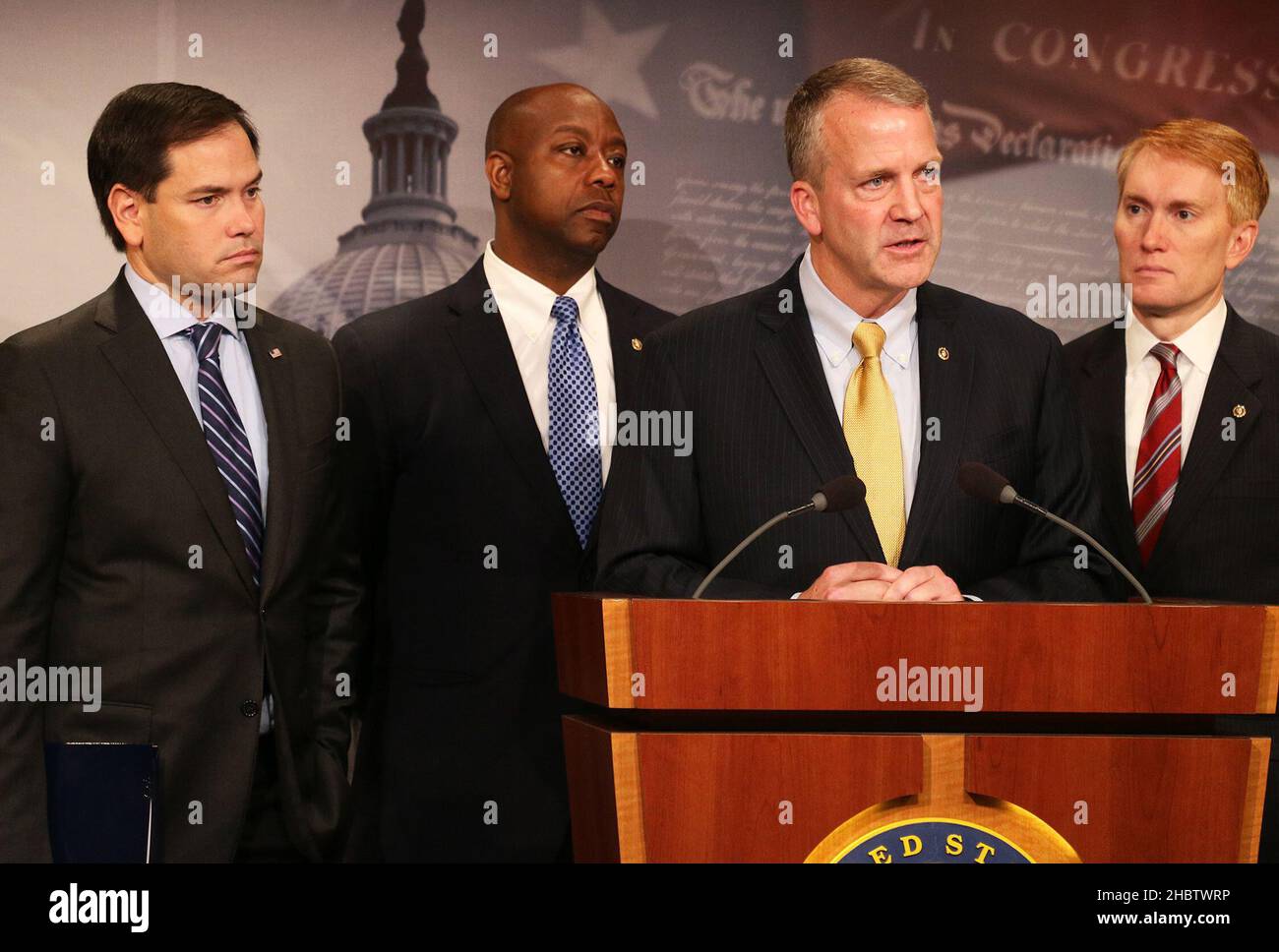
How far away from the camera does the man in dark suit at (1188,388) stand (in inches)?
161

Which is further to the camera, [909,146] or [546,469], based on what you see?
[546,469]

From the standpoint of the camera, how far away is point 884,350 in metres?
3.74

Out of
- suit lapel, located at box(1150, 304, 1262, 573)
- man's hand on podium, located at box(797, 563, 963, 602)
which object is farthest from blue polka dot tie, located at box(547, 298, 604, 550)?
suit lapel, located at box(1150, 304, 1262, 573)

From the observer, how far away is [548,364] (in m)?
4.33

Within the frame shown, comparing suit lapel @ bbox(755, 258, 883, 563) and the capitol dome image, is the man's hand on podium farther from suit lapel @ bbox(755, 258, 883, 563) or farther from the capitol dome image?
the capitol dome image

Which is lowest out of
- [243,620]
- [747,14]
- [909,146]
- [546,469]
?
[243,620]

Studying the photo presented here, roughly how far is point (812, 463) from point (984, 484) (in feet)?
1.58

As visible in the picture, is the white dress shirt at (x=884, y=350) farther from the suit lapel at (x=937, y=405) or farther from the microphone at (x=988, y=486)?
the microphone at (x=988, y=486)

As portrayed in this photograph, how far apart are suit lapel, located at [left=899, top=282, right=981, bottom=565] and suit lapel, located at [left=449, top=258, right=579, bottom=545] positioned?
1.06m

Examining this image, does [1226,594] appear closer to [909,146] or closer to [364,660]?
[909,146]

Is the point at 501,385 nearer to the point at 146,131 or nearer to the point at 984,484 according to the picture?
the point at 146,131

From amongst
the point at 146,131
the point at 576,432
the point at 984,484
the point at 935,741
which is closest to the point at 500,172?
the point at 576,432
